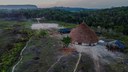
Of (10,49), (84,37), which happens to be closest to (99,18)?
(84,37)

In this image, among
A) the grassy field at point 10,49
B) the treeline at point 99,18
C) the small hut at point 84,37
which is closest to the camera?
the grassy field at point 10,49

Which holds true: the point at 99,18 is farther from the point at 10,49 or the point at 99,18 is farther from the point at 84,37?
the point at 10,49

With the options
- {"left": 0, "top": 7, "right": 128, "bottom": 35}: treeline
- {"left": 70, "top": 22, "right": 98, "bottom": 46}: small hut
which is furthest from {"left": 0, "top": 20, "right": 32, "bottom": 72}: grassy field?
{"left": 0, "top": 7, "right": 128, "bottom": 35}: treeline

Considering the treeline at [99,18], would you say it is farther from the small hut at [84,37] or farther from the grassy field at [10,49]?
the grassy field at [10,49]

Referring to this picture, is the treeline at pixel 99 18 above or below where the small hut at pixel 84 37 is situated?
below

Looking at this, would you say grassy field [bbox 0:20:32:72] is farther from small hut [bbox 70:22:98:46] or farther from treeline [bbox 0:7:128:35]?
treeline [bbox 0:7:128:35]

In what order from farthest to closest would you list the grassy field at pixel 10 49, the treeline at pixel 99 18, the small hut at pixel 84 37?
the treeline at pixel 99 18
the small hut at pixel 84 37
the grassy field at pixel 10 49

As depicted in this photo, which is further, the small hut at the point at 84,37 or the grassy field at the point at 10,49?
the small hut at the point at 84,37

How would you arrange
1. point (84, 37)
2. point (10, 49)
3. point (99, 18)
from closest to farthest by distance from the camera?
point (84, 37), point (10, 49), point (99, 18)

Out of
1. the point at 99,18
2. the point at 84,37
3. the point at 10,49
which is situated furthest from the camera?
the point at 99,18

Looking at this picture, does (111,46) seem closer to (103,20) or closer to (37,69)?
(37,69)

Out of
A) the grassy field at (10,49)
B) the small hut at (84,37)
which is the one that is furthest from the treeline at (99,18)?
the grassy field at (10,49)
